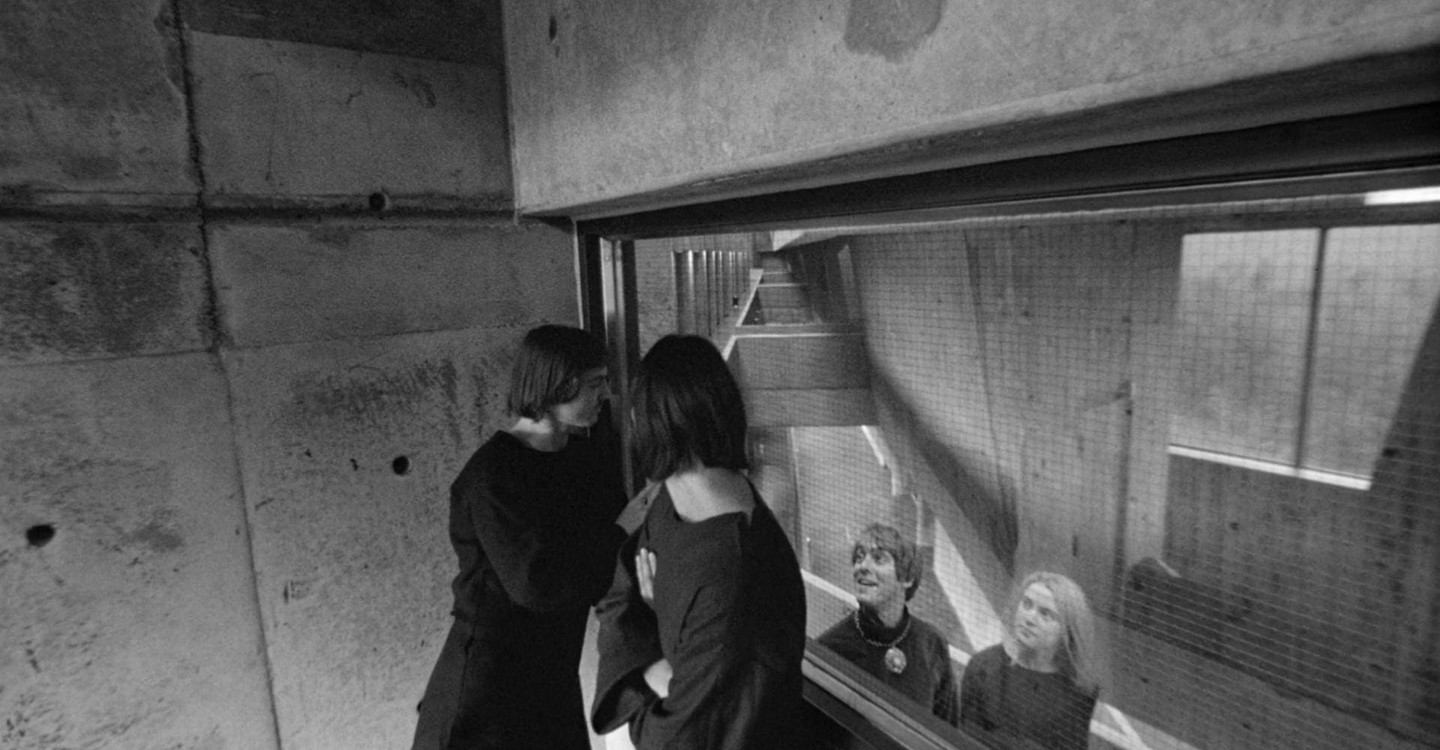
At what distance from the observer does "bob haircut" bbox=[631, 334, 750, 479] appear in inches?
55.9

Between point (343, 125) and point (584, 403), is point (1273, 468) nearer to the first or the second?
point (584, 403)

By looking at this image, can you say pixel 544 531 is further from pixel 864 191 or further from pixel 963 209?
pixel 963 209

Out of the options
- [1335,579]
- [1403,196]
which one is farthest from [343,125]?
[1335,579]

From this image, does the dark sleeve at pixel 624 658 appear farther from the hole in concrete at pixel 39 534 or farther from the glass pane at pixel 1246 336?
the hole in concrete at pixel 39 534

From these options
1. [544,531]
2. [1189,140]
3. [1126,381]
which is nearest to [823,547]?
[544,531]

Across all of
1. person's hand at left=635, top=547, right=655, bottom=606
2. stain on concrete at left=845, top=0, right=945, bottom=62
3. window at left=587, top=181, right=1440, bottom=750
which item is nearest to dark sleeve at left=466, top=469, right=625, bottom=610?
person's hand at left=635, top=547, right=655, bottom=606

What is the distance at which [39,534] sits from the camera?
1.71m

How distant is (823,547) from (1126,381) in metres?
1.11

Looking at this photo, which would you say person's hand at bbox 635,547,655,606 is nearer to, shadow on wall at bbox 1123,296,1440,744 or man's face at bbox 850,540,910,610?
man's face at bbox 850,540,910,610

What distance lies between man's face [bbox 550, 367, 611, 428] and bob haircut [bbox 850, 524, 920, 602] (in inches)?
35.0

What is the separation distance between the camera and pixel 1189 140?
91 centimetres

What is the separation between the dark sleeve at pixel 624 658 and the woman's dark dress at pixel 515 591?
0.22m

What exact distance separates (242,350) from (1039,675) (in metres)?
2.34

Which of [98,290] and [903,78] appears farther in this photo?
[98,290]
